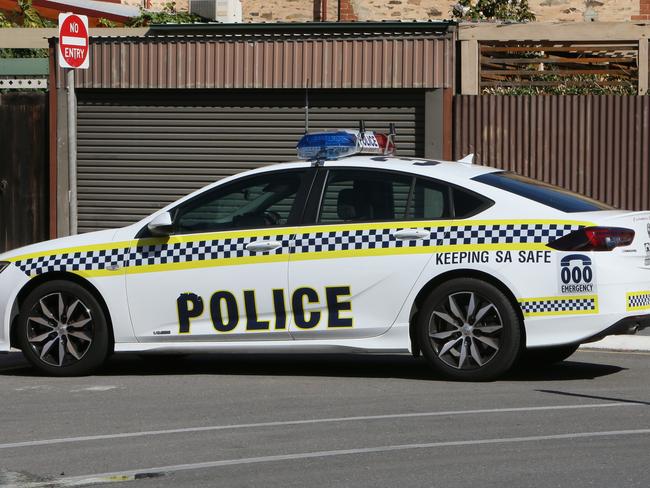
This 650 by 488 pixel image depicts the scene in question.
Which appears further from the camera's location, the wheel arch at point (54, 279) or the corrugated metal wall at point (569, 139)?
the corrugated metal wall at point (569, 139)

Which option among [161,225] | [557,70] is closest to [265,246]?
[161,225]

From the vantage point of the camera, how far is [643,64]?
1669cm

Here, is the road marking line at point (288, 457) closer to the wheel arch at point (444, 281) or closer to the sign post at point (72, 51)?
the wheel arch at point (444, 281)

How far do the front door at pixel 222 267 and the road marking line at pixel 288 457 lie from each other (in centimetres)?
243

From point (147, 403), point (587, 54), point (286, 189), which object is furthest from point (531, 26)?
point (147, 403)

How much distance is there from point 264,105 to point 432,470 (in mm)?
11729

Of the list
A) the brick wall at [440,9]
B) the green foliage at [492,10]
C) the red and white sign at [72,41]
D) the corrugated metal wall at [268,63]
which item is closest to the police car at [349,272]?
the red and white sign at [72,41]

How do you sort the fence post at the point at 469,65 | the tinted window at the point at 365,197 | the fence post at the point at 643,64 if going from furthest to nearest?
the fence post at the point at 469,65, the fence post at the point at 643,64, the tinted window at the point at 365,197

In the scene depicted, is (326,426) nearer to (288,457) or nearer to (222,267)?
(288,457)

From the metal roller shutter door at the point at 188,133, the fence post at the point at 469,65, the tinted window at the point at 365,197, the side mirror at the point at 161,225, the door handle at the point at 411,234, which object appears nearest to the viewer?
the door handle at the point at 411,234

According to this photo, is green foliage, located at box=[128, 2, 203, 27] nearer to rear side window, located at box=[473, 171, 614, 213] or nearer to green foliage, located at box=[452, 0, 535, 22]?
green foliage, located at box=[452, 0, 535, 22]

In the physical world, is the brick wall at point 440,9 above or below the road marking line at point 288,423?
above

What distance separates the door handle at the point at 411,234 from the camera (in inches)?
339

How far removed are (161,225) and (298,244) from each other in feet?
3.09
